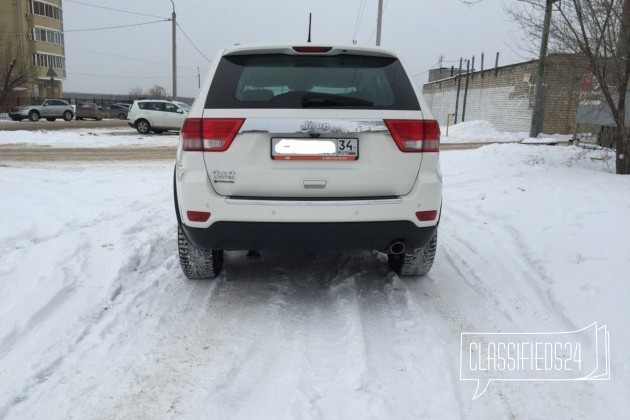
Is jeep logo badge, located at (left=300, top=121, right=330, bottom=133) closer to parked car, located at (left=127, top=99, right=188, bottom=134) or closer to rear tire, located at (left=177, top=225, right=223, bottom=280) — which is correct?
rear tire, located at (left=177, top=225, right=223, bottom=280)

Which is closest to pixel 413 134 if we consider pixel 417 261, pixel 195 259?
pixel 417 261

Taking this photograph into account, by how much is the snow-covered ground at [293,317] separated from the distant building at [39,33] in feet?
187

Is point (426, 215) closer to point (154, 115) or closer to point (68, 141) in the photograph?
point (68, 141)

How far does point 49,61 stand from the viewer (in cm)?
6038

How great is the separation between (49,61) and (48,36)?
2951 mm

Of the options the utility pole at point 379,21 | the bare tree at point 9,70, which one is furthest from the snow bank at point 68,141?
the bare tree at point 9,70

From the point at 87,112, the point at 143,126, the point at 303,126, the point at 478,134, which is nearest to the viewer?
the point at 303,126

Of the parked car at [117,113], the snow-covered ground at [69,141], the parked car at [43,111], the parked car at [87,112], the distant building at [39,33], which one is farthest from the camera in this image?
the distant building at [39,33]

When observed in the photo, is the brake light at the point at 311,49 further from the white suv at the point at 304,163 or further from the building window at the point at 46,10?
the building window at the point at 46,10

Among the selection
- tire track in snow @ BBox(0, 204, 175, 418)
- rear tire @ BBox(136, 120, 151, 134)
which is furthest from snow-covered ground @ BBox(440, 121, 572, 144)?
tire track in snow @ BBox(0, 204, 175, 418)

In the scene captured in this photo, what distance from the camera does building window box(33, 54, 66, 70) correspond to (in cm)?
5821

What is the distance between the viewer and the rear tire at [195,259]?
3758 millimetres

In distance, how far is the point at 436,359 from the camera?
2836mm

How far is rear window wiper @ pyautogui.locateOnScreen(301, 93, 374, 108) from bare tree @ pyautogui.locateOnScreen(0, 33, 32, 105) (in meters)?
41.2
